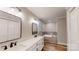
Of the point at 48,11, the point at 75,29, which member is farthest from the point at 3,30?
the point at 48,11

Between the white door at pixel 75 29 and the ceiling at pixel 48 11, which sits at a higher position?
the ceiling at pixel 48 11

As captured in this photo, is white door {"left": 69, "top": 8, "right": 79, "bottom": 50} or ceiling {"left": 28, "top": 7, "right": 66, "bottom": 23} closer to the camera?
white door {"left": 69, "top": 8, "right": 79, "bottom": 50}

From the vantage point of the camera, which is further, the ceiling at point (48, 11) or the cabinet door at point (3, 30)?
the ceiling at point (48, 11)

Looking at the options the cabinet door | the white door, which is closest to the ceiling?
the white door

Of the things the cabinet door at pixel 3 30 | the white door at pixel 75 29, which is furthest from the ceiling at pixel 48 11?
the cabinet door at pixel 3 30

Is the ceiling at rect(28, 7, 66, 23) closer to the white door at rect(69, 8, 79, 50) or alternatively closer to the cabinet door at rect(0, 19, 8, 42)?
the white door at rect(69, 8, 79, 50)

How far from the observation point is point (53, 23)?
6.35 metres

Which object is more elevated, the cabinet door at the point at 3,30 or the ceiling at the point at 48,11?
the ceiling at the point at 48,11

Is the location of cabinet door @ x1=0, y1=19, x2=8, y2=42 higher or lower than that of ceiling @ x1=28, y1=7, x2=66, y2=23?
lower

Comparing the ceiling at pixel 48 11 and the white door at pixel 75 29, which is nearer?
the white door at pixel 75 29

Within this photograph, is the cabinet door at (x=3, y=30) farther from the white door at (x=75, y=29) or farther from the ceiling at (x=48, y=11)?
the ceiling at (x=48, y=11)

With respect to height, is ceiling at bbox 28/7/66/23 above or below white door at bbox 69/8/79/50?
above
